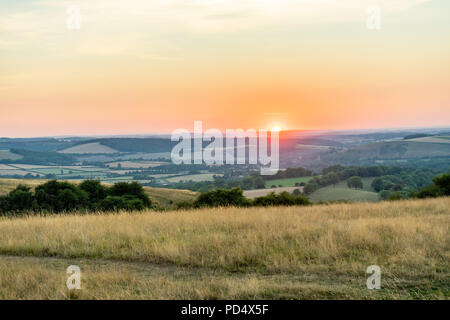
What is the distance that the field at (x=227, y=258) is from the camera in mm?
7410

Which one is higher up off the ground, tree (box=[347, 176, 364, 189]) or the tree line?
the tree line

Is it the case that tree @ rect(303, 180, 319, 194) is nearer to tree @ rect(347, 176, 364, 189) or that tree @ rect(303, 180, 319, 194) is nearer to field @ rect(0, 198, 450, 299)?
tree @ rect(347, 176, 364, 189)

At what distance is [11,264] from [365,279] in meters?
8.27

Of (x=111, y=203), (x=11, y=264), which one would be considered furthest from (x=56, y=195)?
(x=11, y=264)

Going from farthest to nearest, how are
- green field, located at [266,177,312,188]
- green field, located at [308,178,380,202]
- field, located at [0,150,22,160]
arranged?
field, located at [0,150,22,160], green field, located at [266,177,312,188], green field, located at [308,178,380,202]

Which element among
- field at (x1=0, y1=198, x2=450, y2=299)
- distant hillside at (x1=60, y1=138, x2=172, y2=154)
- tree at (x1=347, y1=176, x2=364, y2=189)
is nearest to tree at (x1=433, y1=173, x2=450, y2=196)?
field at (x1=0, y1=198, x2=450, y2=299)

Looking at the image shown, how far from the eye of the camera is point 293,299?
6.92 meters

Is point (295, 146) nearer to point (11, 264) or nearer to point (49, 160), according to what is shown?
point (49, 160)

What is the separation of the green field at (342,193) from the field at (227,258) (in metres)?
40.7

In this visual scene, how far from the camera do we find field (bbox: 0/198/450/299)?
292 inches

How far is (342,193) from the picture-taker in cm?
6044

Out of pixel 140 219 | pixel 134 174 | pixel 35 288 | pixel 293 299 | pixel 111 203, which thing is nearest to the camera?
pixel 293 299

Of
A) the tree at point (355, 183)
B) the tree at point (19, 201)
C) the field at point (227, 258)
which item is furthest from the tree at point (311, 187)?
the field at point (227, 258)

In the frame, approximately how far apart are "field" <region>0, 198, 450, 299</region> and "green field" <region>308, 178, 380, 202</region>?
40.7 metres
